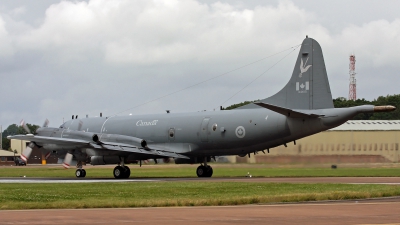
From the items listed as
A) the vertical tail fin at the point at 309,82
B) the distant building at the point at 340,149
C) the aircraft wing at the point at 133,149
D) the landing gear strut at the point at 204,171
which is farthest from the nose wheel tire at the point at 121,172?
the vertical tail fin at the point at 309,82

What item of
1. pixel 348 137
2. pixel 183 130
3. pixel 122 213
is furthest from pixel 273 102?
pixel 122 213

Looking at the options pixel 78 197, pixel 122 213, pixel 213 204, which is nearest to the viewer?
pixel 122 213

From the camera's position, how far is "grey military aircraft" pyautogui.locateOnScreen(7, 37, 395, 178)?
36.5 m

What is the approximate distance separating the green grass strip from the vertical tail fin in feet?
32.4

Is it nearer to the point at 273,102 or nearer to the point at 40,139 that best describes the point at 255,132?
the point at 273,102

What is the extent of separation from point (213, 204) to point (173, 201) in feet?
4.50

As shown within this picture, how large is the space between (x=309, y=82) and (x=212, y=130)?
7021 mm

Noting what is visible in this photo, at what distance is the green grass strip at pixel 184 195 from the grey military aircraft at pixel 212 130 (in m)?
8.92

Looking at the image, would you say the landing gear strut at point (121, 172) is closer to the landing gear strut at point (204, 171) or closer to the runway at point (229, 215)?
the landing gear strut at point (204, 171)

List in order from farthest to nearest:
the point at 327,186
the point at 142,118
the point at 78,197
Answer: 1. the point at 142,118
2. the point at 327,186
3. the point at 78,197

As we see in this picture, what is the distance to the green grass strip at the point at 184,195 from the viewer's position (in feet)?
66.6

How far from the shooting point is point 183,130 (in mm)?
41844

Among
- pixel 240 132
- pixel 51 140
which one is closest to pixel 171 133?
pixel 240 132

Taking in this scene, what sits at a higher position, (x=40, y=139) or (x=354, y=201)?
(x=40, y=139)
